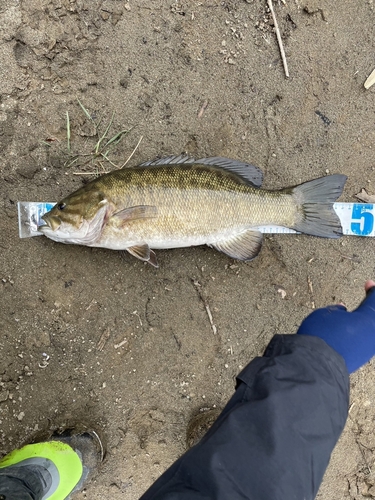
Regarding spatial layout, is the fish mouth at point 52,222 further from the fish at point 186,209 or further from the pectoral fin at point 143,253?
the pectoral fin at point 143,253

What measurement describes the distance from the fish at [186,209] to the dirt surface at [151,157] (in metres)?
0.29

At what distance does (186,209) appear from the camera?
2879 millimetres

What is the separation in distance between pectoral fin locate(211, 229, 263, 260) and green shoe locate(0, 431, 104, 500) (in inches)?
76.0

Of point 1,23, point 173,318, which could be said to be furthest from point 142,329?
point 1,23

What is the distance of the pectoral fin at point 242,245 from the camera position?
10.0 feet

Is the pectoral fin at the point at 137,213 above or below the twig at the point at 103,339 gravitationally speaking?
above

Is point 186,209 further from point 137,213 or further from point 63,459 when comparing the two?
point 63,459

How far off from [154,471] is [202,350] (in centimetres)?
115

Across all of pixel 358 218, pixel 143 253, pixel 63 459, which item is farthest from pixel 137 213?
pixel 63 459

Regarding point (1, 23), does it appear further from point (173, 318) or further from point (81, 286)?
point (173, 318)

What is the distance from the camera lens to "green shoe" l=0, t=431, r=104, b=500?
2.99 m

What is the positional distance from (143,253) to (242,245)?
81cm

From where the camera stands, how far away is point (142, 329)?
3232 mm

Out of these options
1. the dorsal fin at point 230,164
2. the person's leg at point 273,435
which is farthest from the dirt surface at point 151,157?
the person's leg at point 273,435
